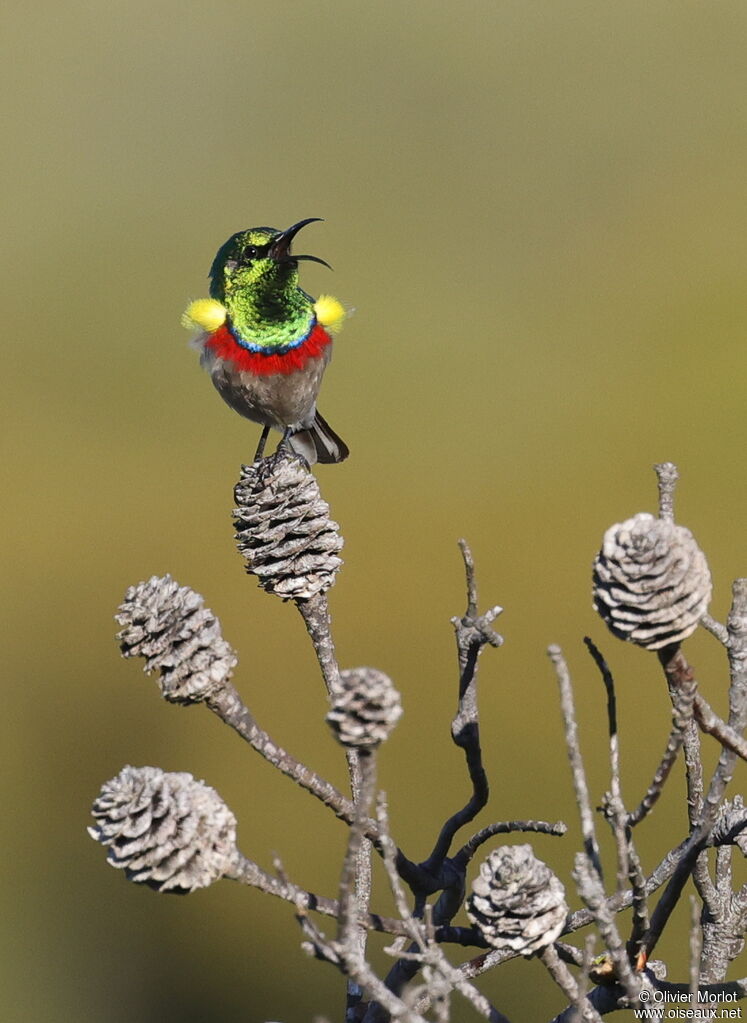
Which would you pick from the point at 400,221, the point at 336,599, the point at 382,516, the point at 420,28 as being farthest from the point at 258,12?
the point at 336,599

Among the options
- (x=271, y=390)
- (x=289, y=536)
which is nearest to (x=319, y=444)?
(x=271, y=390)

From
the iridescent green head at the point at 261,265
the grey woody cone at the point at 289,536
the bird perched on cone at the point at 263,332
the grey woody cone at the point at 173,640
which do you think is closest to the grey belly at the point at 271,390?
the bird perched on cone at the point at 263,332

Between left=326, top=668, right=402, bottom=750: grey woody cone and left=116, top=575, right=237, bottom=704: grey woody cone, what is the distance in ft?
0.65

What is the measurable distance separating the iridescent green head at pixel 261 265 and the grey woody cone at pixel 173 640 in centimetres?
113

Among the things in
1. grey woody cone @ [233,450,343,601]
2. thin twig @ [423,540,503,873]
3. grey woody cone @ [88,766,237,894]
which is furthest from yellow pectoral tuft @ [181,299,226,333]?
grey woody cone @ [88,766,237,894]

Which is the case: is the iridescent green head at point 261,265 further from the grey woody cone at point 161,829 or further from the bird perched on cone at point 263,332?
the grey woody cone at point 161,829

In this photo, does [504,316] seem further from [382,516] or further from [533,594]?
[533,594]

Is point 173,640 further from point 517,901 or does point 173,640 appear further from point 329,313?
point 329,313

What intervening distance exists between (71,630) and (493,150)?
249cm

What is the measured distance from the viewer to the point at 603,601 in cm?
54

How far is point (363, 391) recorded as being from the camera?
3.82m

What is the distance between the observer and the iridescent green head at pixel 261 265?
1744mm

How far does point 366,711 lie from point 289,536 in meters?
0.37

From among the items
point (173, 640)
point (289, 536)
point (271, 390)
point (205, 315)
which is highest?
point (205, 315)
